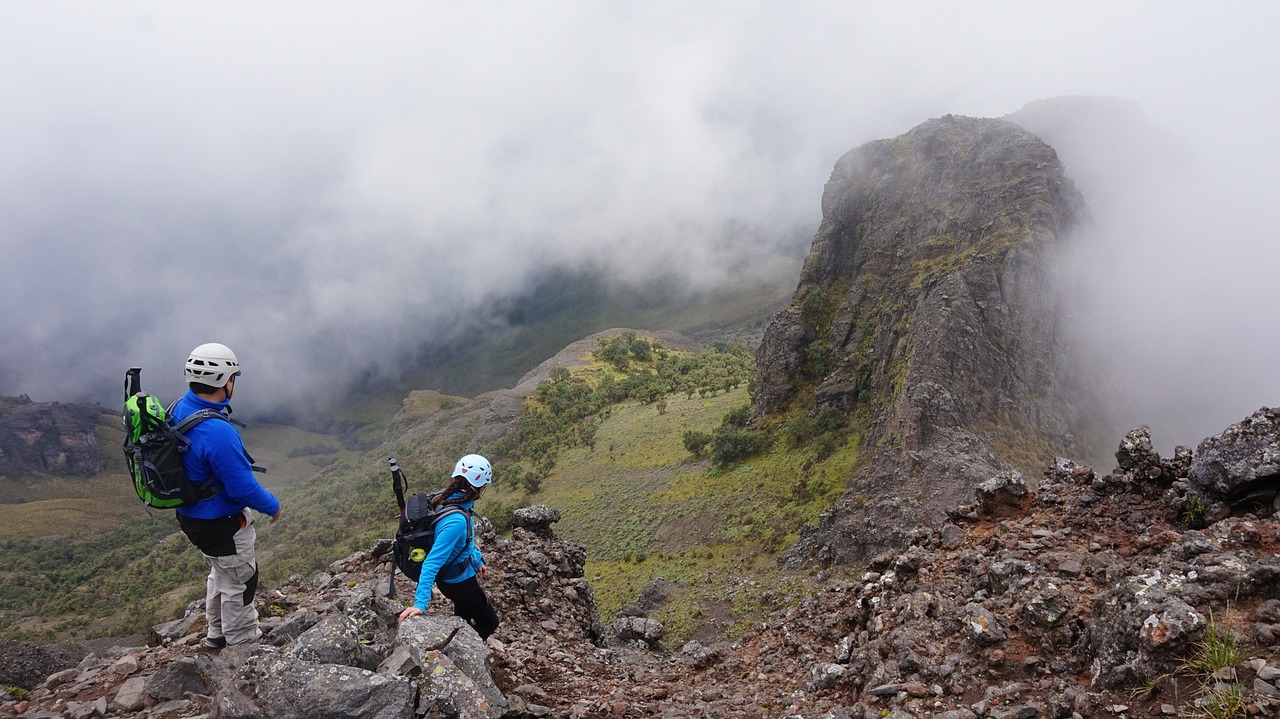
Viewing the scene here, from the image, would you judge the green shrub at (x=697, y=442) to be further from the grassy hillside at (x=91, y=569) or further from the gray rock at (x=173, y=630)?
the gray rock at (x=173, y=630)

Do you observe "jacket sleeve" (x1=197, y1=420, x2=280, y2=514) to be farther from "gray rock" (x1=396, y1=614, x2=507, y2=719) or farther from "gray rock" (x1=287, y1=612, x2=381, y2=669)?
"gray rock" (x1=396, y1=614, x2=507, y2=719)

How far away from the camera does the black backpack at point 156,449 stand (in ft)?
18.8

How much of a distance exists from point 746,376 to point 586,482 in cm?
2915

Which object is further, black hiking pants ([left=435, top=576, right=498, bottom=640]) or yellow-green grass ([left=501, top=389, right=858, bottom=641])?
yellow-green grass ([left=501, top=389, right=858, bottom=641])

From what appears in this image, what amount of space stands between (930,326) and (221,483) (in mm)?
25693

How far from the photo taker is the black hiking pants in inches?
286

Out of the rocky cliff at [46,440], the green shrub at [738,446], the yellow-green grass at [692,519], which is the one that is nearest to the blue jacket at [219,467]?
the yellow-green grass at [692,519]

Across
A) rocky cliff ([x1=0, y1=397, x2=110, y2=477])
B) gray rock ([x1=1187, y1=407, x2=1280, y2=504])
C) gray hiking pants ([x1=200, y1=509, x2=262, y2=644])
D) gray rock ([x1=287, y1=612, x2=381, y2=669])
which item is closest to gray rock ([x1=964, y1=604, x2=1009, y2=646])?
gray rock ([x1=1187, y1=407, x2=1280, y2=504])

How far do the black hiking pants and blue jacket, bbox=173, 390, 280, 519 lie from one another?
2.18 metres

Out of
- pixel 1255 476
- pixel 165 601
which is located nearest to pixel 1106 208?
pixel 1255 476

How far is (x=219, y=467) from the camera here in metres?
5.91

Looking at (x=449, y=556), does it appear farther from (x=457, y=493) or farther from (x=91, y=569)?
(x=91, y=569)

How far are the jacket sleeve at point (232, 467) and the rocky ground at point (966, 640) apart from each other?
4.86ft

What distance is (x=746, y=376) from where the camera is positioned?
230 feet
